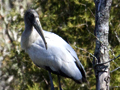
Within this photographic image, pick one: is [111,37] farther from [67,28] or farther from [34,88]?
[34,88]

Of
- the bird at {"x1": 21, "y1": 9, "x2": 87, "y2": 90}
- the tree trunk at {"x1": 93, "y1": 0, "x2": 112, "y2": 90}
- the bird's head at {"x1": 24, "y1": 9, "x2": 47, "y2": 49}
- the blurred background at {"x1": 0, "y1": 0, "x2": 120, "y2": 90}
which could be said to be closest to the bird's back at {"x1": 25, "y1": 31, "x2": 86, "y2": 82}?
the bird at {"x1": 21, "y1": 9, "x2": 87, "y2": 90}

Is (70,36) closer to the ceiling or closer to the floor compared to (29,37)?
closer to the floor

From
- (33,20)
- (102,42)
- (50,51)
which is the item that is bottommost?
(50,51)

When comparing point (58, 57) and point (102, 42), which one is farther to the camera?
point (58, 57)

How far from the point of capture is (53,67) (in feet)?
13.8

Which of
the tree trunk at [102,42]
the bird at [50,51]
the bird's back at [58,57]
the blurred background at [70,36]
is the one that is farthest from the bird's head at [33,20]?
the blurred background at [70,36]

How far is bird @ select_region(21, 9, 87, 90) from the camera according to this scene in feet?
13.1

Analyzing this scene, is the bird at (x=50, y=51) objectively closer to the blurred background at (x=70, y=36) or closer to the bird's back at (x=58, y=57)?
the bird's back at (x=58, y=57)

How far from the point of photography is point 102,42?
12.1 feet

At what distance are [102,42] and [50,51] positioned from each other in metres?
0.85

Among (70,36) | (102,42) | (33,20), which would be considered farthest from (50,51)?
(70,36)

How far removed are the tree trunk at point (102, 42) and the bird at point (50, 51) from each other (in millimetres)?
384

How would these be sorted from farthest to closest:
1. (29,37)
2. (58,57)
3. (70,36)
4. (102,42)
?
(70,36), (29,37), (58,57), (102,42)

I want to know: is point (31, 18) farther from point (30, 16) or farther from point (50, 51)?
point (50, 51)
